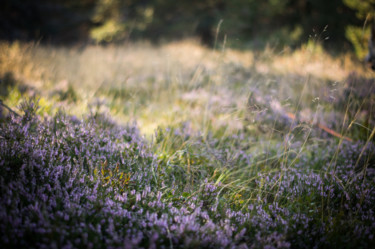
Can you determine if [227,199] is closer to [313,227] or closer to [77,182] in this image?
[313,227]

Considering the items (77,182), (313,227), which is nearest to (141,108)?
(77,182)

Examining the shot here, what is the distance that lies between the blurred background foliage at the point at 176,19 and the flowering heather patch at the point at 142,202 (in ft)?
31.7

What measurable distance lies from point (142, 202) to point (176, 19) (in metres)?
14.6

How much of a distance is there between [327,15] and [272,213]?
14.8 meters

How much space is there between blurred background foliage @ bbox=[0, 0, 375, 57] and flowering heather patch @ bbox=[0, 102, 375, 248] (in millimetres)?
9661

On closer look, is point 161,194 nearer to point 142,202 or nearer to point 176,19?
point 142,202

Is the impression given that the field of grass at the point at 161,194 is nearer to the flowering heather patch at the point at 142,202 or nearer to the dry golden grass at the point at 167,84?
the flowering heather patch at the point at 142,202

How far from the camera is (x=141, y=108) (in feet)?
14.3

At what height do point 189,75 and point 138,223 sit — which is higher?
point 189,75

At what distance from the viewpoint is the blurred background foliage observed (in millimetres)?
11469

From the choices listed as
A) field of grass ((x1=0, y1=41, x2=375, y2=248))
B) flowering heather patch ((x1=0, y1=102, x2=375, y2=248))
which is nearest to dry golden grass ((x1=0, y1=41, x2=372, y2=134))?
field of grass ((x1=0, y1=41, x2=375, y2=248))

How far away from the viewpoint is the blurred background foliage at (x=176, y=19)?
452 inches

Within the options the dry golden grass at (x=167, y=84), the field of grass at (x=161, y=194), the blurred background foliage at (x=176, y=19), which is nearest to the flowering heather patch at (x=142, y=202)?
the field of grass at (x=161, y=194)

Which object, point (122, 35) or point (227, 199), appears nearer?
point (227, 199)
